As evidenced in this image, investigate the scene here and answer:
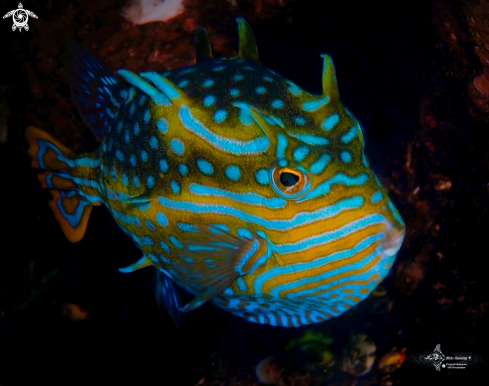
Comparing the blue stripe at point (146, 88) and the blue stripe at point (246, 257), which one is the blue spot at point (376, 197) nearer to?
the blue stripe at point (246, 257)

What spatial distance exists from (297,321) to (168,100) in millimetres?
1381

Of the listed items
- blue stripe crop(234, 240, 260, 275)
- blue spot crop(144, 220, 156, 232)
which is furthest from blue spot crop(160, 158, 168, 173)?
blue stripe crop(234, 240, 260, 275)

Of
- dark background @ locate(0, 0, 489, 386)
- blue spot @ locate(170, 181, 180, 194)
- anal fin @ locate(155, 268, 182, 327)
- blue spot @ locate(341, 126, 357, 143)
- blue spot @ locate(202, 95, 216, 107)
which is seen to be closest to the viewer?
blue spot @ locate(341, 126, 357, 143)

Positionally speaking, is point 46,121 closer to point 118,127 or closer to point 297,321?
point 118,127

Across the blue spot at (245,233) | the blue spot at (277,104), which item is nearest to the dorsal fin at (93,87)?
the blue spot at (277,104)

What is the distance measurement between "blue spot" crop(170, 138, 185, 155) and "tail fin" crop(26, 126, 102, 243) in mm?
839

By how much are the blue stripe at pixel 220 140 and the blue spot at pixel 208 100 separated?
0.08 meters

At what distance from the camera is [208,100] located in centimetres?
165

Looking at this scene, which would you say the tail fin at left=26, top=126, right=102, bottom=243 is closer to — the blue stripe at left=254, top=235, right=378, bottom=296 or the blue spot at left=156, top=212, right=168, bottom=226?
the blue spot at left=156, top=212, right=168, bottom=226

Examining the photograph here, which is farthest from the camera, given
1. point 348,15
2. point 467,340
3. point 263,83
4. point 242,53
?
point 467,340

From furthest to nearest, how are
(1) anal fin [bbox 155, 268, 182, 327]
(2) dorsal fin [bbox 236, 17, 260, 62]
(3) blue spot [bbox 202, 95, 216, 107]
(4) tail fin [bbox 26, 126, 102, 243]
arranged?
(1) anal fin [bbox 155, 268, 182, 327] < (4) tail fin [bbox 26, 126, 102, 243] < (2) dorsal fin [bbox 236, 17, 260, 62] < (3) blue spot [bbox 202, 95, 216, 107]

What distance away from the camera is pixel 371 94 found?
9.60 ft

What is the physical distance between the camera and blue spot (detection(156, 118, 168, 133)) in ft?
5.67

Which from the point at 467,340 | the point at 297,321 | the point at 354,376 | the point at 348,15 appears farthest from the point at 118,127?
the point at 467,340
